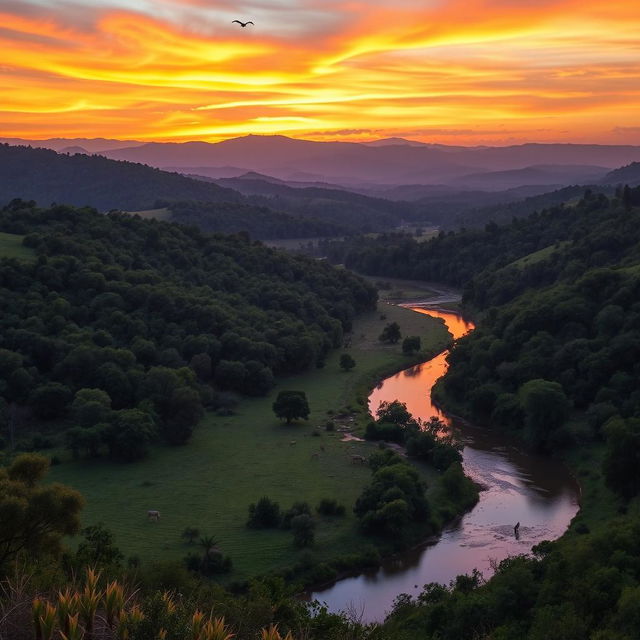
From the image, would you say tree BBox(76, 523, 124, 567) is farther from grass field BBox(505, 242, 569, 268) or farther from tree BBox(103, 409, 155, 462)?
grass field BBox(505, 242, 569, 268)

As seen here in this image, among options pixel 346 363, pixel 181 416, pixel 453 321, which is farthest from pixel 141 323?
pixel 453 321

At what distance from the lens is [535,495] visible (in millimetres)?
38656

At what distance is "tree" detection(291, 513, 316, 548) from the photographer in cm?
3225

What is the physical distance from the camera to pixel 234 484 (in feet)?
128

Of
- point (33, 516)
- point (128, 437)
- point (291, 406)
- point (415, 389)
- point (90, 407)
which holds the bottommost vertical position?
point (415, 389)

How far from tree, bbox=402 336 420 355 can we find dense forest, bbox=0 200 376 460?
20.8 ft

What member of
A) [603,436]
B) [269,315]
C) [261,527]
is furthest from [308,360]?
[261,527]

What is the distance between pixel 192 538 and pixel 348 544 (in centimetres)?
628

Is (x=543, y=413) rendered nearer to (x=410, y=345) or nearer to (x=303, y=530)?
(x=303, y=530)

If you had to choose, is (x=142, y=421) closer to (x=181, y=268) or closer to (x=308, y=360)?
(x=308, y=360)

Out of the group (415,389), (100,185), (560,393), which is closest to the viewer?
(560,393)

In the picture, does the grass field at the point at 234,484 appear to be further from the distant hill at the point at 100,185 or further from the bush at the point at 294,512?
the distant hill at the point at 100,185

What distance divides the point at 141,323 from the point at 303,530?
28.9 meters

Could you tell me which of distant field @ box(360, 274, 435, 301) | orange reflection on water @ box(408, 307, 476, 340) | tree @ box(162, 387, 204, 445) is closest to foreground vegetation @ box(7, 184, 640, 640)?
orange reflection on water @ box(408, 307, 476, 340)
